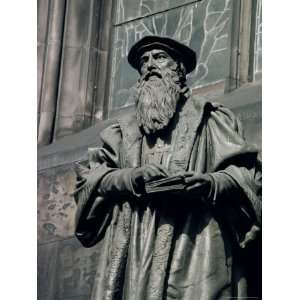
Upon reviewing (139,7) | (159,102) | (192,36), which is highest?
(139,7)

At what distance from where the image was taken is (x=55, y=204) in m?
13.3

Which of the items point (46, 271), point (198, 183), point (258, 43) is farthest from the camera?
point (46, 271)

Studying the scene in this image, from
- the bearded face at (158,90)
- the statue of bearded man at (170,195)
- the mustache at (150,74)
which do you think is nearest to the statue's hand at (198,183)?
the statue of bearded man at (170,195)

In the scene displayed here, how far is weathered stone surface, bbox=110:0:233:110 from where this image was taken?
42.7 ft

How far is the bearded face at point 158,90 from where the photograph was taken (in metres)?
11.2

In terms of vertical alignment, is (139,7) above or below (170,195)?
above

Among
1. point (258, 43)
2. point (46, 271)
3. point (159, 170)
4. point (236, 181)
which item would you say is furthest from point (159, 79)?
point (46, 271)

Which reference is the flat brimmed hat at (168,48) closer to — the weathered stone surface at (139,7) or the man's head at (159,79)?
the man's head at (159,79)

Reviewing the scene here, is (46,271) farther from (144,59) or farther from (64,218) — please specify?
(144,59)

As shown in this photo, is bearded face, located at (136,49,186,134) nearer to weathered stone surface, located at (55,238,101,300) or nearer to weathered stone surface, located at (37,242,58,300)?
weathered stone surface, located at (55,238,101,300)

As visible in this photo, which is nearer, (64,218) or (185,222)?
(185,222)

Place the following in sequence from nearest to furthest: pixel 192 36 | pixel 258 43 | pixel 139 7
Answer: pixel 258 43 → pixel 192 36 → pixel 139 7

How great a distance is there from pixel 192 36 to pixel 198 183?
2.73 m
